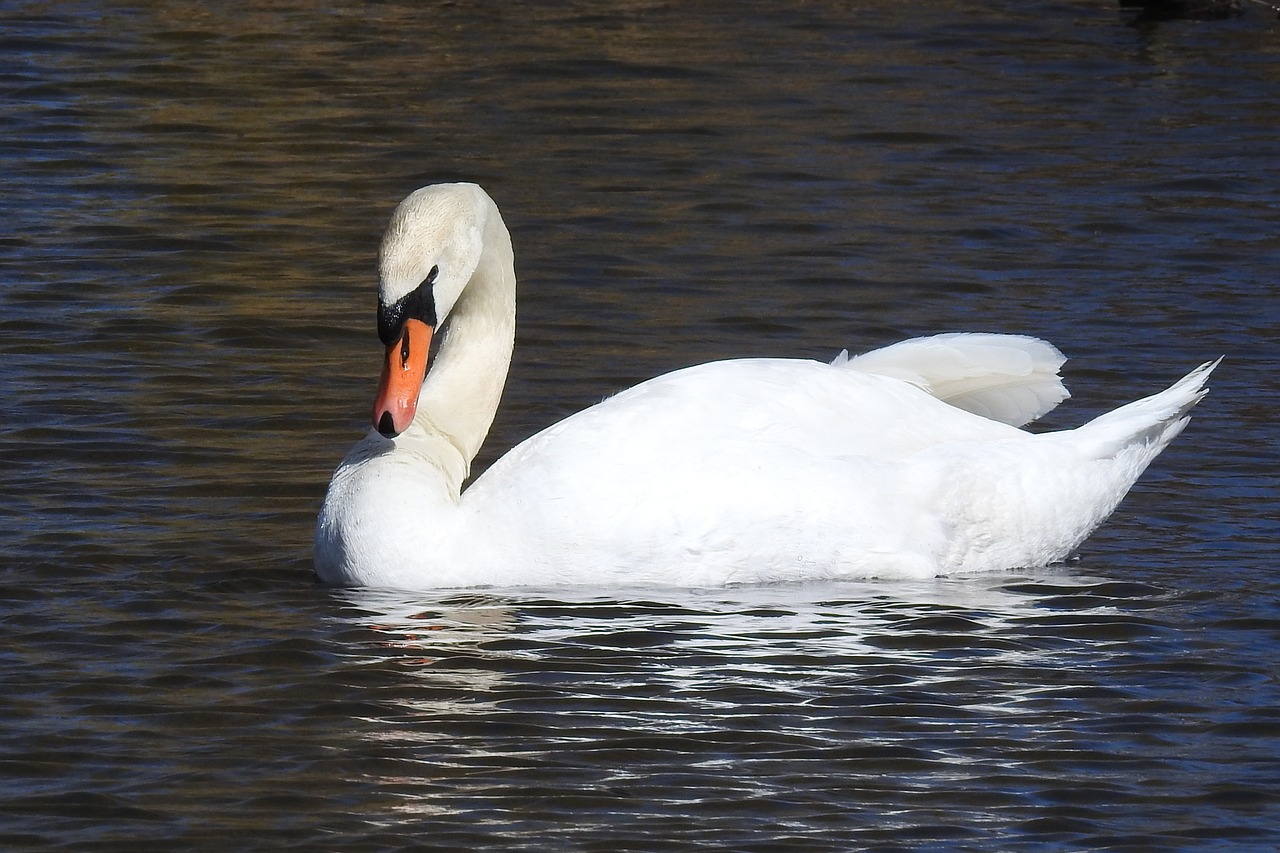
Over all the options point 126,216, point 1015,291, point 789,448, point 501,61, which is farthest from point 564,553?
point 501,61

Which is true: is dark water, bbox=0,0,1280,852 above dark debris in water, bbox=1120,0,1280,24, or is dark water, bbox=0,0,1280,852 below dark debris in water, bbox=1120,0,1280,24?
below

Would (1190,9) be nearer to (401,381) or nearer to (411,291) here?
(411,291)

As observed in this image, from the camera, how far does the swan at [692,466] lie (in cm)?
708

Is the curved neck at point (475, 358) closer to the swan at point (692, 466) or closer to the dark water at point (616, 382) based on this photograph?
the swan at point (692, 466)

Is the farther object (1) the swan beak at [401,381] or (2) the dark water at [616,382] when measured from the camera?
(1) the swan beak at [401,381]

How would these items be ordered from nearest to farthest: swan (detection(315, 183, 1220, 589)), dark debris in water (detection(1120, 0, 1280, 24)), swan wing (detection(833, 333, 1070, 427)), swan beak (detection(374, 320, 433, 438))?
swan beak (detection(374, 320, 433, 438)) < swan (detection(315, 183, 1220, 589)) < swan wing (detection(833, 333, 1070, 427)) < dark debris in water (detection(1120, 0, 1280, 24))

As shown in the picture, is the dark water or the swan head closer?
the dark water

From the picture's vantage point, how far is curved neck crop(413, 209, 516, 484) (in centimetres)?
778

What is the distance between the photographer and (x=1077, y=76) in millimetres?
15469

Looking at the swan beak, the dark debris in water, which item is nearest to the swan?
the swan beak

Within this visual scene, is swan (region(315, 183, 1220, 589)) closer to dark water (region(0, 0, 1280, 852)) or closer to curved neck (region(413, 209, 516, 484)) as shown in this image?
curved neck (region(413, 209, 516, 484))

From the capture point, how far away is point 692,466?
23.4 ft

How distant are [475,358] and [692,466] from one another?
3.49 ft

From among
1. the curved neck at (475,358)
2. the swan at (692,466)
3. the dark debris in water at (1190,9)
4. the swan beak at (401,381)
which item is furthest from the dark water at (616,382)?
the curved neck at (475,358)
